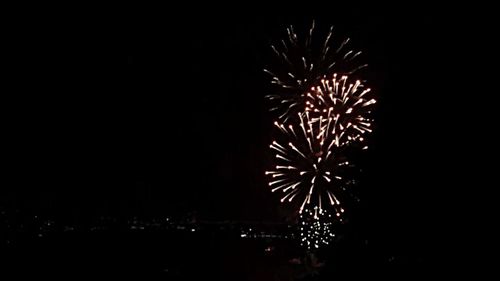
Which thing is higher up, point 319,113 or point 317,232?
point 319,113

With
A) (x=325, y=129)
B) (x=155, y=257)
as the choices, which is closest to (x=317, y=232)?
(x=155, y=257)

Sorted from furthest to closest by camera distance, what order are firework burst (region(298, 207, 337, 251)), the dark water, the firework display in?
the firework display < the dark water < firework burst (region(298, 207, 337, 251))

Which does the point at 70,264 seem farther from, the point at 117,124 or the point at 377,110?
the point at 117,124

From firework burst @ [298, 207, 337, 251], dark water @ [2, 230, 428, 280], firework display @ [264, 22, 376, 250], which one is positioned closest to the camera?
firework burst @ [298, 207, 337, 251]

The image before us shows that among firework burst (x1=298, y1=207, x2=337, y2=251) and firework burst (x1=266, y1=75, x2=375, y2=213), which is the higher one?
firework burst (x1=266, y1=75, x2=375, y2=213)

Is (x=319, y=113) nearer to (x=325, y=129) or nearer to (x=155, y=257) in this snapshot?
(x=325, y=129)

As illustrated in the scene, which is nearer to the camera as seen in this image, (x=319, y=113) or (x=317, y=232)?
(x=317, y=232)

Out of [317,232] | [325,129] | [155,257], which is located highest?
[325,129]

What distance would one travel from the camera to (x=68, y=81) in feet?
61.9

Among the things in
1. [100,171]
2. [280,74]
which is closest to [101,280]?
[280,74]

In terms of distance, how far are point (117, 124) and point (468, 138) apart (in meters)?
14.5

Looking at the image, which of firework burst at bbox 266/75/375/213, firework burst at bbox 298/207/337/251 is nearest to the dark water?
firework burst at bbox 298/207/337/251

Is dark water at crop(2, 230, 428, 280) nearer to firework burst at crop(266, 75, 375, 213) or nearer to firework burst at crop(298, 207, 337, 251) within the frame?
firework burst at crop(298, 207, 337, 251)

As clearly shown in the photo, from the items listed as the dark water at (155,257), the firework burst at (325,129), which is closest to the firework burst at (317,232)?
the dark water at (155,257)
